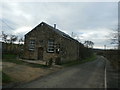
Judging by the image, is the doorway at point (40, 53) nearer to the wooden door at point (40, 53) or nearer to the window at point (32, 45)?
the wooden door at point (40, 53)

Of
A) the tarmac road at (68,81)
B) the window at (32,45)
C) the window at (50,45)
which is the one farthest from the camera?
the window at (32,45)

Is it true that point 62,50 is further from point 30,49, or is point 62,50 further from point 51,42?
point 30,49

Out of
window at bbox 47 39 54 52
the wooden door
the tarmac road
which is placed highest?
window at bbox 47 39 54 52

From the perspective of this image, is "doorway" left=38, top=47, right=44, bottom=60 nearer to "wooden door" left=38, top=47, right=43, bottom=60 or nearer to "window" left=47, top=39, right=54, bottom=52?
"wooden door" left=38, top=47, right=43, bottom=60

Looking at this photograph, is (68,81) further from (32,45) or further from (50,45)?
(32,45)

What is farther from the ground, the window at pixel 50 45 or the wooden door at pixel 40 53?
the window at pixel 50 45

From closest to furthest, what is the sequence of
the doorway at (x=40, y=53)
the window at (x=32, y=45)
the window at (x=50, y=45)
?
the window at (x=50, y=45) < the doorway at (x=40, y=53) < the window at (x=32, y=45)

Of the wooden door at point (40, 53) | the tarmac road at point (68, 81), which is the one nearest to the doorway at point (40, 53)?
the wooden door at point (40, 53)

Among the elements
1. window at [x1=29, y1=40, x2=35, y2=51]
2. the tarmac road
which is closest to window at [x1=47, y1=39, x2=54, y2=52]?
window at [x1=29, y1=40, x2=35, y2=51]

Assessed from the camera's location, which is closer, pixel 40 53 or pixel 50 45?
pixel 50 45

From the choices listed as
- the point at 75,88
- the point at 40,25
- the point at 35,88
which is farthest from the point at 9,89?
the point at 40,25

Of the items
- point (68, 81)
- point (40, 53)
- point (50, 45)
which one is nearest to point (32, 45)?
point (40, 53)

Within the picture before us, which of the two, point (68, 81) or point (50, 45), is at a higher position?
point (50, 45)

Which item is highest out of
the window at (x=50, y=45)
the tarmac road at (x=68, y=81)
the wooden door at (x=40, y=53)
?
the window at (x=50, y=45)
